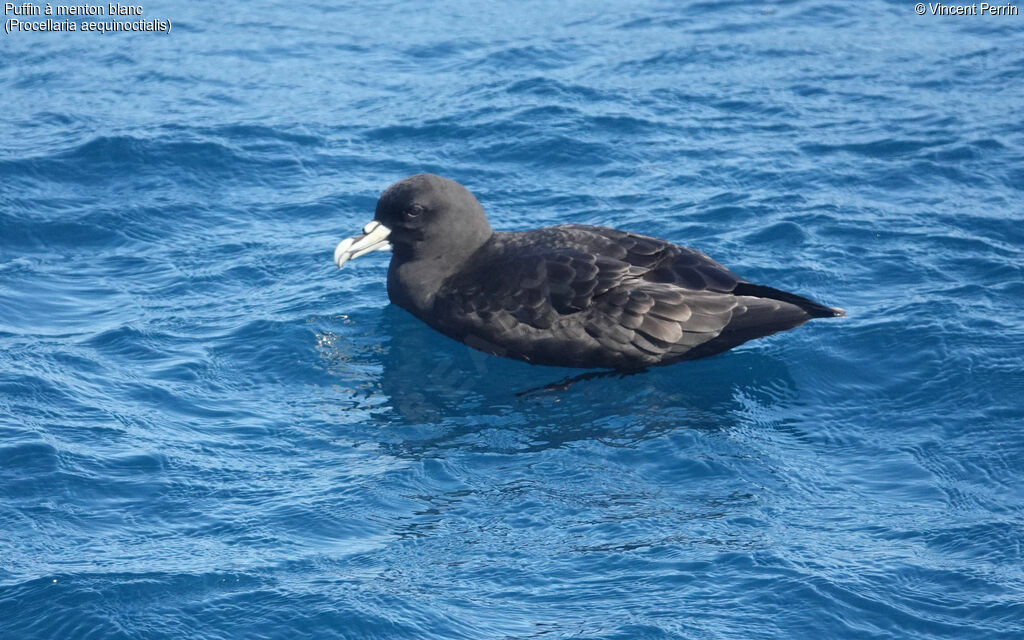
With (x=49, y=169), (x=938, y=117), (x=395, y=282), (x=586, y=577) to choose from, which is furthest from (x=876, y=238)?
(x=49, y=169)

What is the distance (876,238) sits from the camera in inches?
413

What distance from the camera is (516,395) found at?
8633 millimetres

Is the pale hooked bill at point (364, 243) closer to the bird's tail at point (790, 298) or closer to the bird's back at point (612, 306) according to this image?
the bird's back at point (612, 306)

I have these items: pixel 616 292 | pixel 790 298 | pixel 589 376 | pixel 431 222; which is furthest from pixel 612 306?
pixel 431 222

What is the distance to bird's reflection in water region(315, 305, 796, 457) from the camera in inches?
318

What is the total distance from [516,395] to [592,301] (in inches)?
32.6

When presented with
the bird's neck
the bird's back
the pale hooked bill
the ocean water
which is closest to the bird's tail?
the bird's back

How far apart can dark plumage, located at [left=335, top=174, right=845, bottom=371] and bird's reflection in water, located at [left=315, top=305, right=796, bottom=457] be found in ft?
0.50

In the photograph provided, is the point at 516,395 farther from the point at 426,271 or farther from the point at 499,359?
the point at 426,271

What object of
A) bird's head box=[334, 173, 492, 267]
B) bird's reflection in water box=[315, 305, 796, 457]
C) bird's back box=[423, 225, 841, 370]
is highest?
bird's head box=[334, 173, 492, 267]

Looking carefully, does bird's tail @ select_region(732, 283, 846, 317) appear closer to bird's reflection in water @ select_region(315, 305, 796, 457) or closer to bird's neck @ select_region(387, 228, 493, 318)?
bird's reflection in water @ select_region(315, 305, 796, 457)

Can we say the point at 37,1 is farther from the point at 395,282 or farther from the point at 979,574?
the point at 979,574

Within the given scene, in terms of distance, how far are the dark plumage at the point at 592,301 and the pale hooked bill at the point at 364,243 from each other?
427 mm

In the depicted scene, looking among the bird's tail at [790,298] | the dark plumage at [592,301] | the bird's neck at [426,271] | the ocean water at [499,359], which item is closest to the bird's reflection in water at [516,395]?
the ocean water at [499,359]
